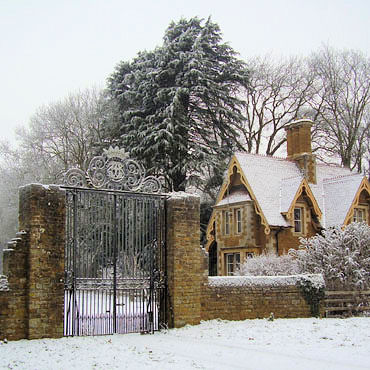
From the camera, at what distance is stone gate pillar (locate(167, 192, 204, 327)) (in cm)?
1380

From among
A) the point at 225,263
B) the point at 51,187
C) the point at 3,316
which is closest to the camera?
the point at 3,316

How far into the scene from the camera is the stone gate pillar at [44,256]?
473 inches

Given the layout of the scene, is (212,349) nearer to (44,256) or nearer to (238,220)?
(44,256)

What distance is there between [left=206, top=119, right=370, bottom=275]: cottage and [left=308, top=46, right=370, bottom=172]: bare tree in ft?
33.3

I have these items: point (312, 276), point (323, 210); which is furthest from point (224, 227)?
point (312, 276)

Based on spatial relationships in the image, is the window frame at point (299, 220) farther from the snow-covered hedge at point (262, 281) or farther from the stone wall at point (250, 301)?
the stone wall at point (250, 301)

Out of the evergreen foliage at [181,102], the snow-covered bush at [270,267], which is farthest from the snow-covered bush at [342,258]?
the evergreen foliage at [181,102]

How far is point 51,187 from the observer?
12.6 m

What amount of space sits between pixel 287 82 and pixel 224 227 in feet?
57.9

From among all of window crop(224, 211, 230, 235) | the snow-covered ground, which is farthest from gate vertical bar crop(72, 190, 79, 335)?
window crop(224, 211, 230, 235)

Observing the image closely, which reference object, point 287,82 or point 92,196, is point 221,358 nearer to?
point 92,196

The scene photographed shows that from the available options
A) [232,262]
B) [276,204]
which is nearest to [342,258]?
[276,204]

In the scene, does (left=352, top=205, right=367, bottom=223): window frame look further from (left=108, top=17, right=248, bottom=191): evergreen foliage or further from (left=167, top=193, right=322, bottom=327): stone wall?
(left=167, top=193, right=322, bottom=327): stone wall

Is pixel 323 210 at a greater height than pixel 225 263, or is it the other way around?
pixel 323 210
